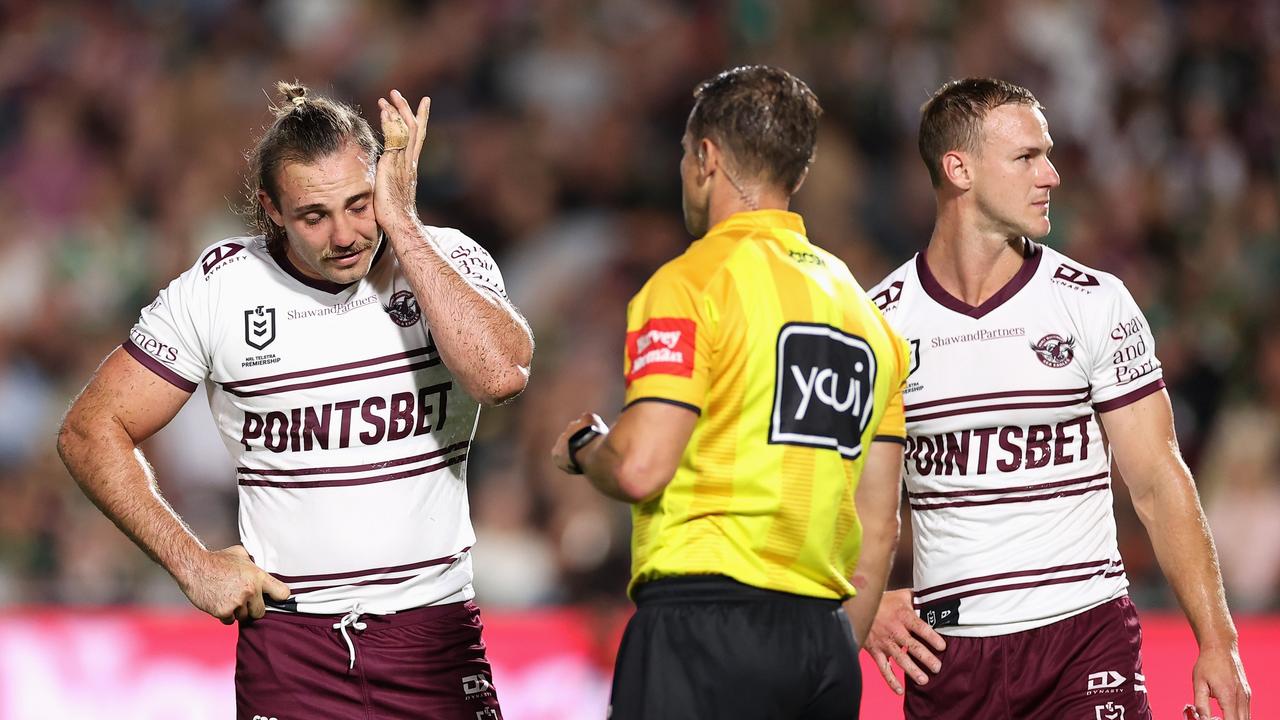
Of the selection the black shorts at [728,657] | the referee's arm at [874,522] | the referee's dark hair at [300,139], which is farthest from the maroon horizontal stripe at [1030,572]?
the referee's dark hair at [300,139]

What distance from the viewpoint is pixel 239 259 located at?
4.91 meters

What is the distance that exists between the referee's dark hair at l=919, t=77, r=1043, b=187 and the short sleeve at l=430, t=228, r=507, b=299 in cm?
141

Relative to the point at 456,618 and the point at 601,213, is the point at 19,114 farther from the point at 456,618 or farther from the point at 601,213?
the point at 456,618

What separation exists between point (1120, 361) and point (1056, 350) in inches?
7.4

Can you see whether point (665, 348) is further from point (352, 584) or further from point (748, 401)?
point (352, 584)

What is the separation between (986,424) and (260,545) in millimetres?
2209

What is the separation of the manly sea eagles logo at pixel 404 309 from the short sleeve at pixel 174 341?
0.55 metres

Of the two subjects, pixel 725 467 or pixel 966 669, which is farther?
pixel 966 669

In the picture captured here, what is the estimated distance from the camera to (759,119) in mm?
3998

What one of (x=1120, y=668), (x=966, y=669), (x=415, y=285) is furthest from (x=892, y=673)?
(x=415, y=285)

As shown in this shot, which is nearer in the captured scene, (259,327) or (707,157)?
(707,157)

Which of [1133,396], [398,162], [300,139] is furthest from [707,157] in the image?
[1133,396]

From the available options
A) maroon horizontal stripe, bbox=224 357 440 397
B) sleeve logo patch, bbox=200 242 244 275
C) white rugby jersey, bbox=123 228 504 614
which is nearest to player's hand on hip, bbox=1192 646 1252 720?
white rugby jersey, bbox=123 228 504 614

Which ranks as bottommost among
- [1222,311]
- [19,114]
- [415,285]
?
[415,285]
